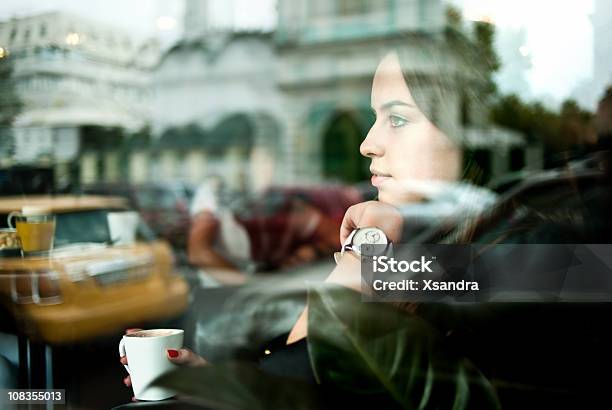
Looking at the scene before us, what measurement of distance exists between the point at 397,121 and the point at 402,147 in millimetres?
60

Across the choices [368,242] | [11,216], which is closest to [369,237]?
[368,242]

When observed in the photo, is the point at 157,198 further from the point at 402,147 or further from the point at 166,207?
the point at 402,147

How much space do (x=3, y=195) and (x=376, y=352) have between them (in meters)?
1.54

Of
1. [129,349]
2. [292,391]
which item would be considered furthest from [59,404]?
[292,391]

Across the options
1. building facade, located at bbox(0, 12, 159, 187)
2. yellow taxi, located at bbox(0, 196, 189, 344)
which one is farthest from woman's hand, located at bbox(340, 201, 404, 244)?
building facade, located at bbox(0, 12, 159, 187)

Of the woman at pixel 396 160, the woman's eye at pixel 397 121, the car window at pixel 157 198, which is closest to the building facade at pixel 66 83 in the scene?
the car window at pixel 157 198

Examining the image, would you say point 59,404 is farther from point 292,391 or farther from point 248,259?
point 248,259

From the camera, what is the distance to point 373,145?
141 centimetres

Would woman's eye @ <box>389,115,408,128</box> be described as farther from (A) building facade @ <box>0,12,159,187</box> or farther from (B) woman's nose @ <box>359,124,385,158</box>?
(A) building facade @ <box>0,12,159,187</box>

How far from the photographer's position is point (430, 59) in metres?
1.40

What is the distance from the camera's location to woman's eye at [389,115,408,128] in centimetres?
132

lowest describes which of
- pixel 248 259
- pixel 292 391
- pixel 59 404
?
pixel 248 259

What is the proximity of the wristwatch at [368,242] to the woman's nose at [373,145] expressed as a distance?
18cm

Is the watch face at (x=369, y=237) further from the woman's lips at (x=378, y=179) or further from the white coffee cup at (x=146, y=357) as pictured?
the white coffee cup at (x=146, y=357)
